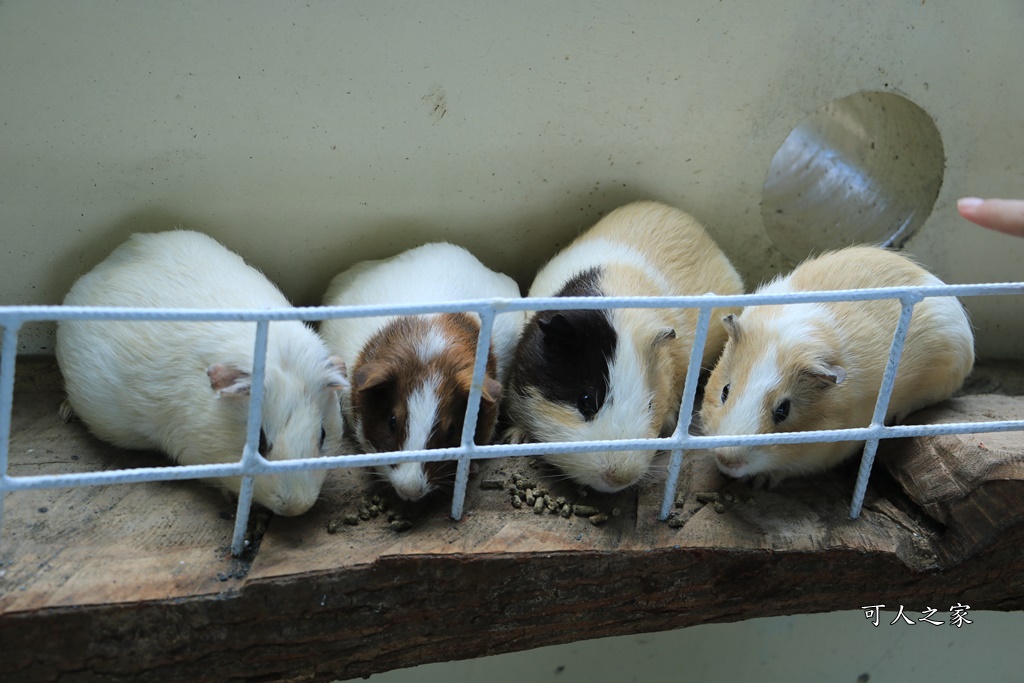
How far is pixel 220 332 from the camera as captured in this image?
269 centimetres

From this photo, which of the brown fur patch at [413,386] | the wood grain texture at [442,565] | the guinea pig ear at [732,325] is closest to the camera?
the wood grain texture at [442,565]

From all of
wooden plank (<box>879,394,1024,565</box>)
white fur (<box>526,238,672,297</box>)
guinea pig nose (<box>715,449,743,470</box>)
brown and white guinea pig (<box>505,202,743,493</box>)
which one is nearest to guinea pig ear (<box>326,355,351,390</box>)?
brown and white guinea pig (<box>505,202,743,493</box>)

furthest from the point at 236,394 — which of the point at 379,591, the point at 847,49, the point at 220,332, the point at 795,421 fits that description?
the point at 847,49

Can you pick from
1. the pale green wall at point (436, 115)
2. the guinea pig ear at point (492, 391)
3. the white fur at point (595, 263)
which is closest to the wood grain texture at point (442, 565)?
the guinea pig ear at point (492, 391)

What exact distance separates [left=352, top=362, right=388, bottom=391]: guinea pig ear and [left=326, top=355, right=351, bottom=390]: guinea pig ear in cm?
4

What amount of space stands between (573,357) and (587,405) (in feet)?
0.57

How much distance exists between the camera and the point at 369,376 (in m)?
2.72

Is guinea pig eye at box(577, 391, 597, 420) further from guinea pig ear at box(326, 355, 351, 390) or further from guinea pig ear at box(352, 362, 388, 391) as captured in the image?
guinea pig ear at box(326, 355, 351, 390)

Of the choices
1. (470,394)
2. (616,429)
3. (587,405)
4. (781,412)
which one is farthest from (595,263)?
(470,394)

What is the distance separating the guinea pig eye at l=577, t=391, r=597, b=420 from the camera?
110 inches

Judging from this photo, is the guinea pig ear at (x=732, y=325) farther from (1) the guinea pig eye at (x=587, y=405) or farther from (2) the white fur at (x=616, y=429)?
(1) the guinea pig eye at (x=587, y=405)

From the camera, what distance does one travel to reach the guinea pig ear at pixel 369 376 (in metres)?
2.71


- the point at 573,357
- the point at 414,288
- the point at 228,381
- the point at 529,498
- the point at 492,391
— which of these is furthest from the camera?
the point at 414,288

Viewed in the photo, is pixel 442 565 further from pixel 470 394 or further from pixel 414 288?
pixel 414 288
